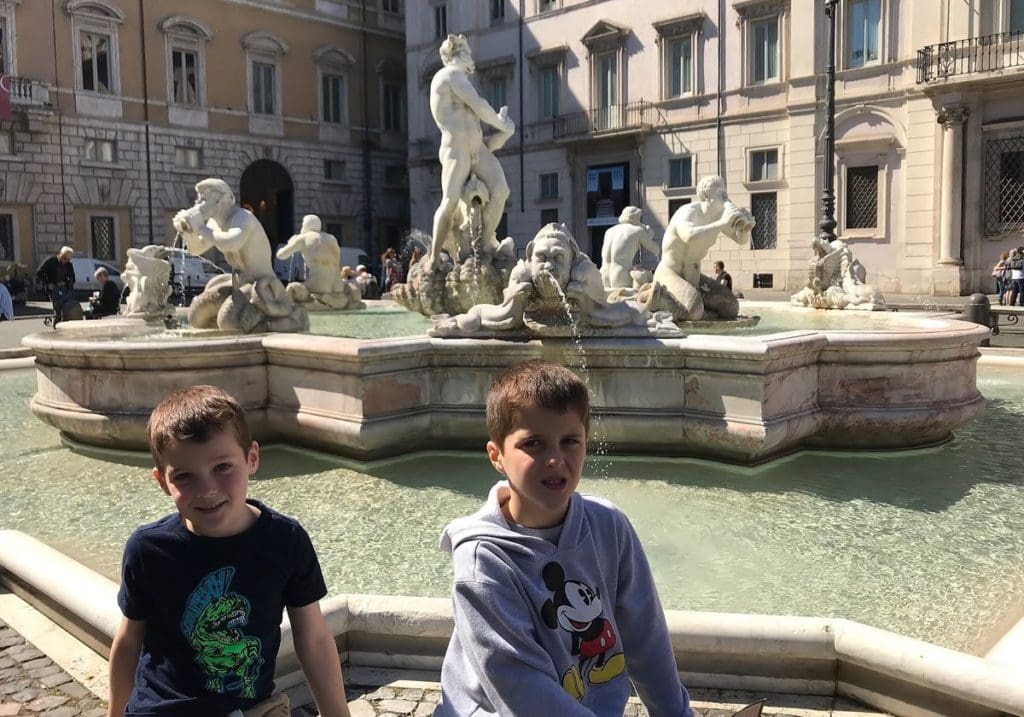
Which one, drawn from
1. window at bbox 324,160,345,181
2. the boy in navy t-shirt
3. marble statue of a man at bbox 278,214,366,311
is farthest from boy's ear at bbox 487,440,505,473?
window at bbox 324,160,345,181

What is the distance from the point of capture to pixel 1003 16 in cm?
2119

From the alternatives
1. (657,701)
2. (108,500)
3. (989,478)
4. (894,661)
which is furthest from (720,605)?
(108,500)

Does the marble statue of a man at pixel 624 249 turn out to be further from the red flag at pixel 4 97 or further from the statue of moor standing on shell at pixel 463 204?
the red flag at pixel 4 97

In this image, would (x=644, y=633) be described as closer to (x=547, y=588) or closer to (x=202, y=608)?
(x=547, y=588)

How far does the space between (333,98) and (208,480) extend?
34.5m

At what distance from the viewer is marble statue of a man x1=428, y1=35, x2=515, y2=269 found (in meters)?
9.05

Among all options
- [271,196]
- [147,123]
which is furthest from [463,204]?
[271,196]

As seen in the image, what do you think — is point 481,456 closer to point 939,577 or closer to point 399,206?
point 939,577

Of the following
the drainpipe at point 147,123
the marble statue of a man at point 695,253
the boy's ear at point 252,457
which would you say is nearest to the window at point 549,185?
the drainpipe at point 147,123

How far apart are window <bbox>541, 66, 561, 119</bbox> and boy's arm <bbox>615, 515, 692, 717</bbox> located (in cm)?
2953

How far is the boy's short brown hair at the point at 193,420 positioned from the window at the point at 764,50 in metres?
25.9

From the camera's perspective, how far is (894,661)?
8.36 feet

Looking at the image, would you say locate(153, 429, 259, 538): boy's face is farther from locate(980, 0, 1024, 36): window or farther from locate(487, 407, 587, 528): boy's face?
locate(980, 0, 1024, 36): window

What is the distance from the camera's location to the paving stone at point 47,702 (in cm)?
269
